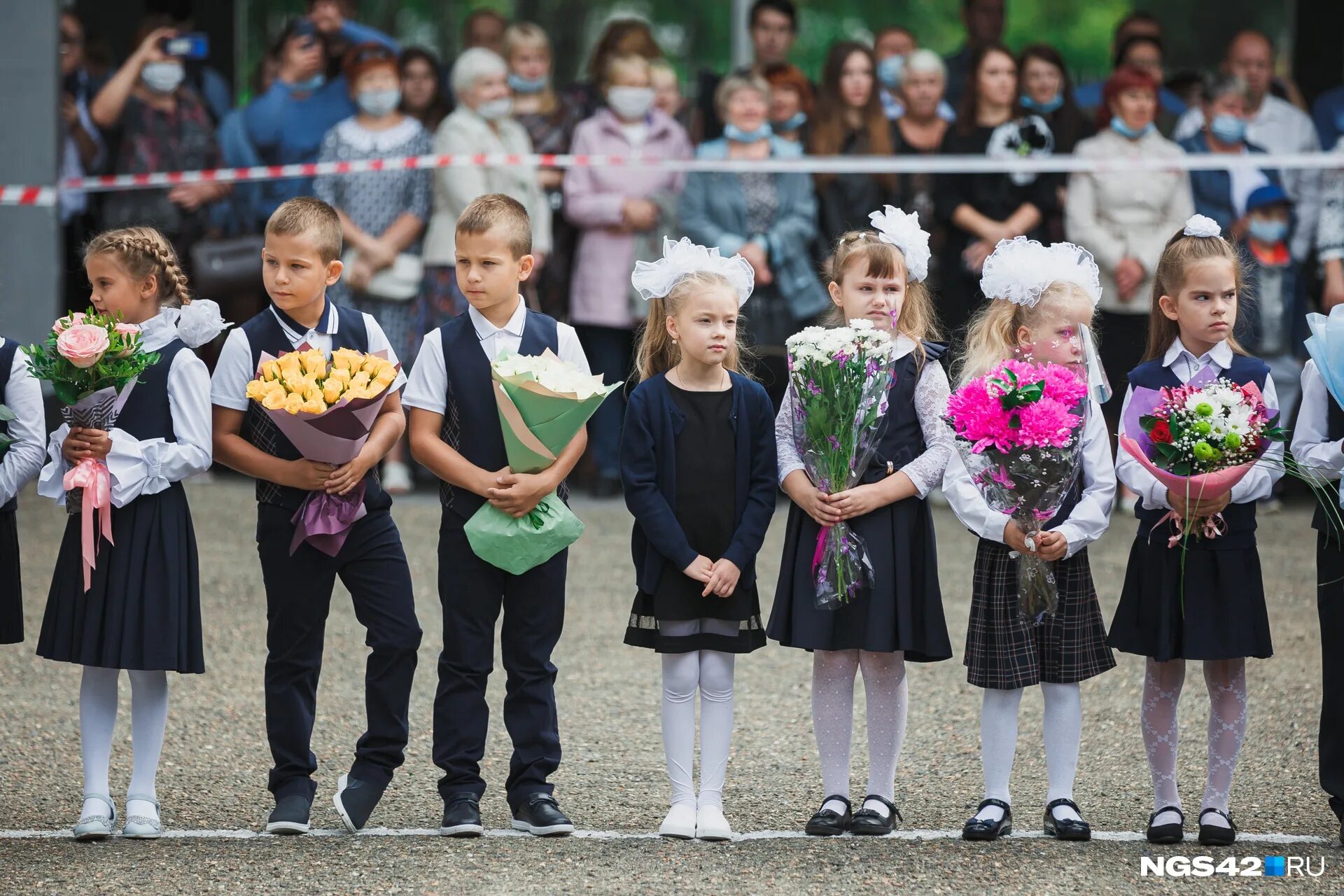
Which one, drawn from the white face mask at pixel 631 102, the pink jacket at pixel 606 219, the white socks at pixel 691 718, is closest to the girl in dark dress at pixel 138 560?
the white socks at pixel 691 718

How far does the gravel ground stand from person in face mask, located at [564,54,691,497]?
7.97ft

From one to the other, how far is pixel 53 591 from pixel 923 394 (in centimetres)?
241

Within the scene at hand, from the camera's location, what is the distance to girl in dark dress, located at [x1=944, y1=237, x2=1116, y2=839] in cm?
462

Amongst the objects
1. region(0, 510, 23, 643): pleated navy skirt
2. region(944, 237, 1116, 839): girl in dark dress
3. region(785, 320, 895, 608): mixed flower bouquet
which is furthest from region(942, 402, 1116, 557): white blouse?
region(0, 510, 23, 643): pleated navy skirt

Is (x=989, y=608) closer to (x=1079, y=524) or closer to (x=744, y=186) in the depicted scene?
(x=1079, y=524)

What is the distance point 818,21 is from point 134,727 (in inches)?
333

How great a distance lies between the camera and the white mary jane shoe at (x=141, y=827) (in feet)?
15.0

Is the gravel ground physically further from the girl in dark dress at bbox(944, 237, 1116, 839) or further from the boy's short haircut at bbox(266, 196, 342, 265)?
the boy's short haircut at bbox(266, 196, 342, 265)

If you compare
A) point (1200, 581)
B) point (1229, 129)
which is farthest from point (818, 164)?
point (1200, 581)

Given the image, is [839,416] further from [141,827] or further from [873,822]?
[141,827]

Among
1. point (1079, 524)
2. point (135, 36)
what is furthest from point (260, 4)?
point (1079, 524)

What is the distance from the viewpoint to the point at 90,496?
4496mm

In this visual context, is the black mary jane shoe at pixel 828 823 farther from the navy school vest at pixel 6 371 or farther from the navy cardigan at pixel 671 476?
the navy school vest at pixel 6 371

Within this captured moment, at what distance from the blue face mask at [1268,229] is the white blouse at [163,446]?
6960 millimetres
